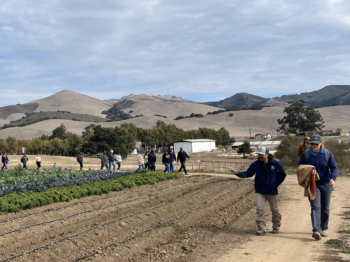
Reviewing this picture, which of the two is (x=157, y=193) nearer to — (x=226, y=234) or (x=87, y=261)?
(x=226, y=234)

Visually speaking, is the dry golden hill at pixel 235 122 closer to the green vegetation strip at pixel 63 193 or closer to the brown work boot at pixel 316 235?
the green vegetation strip at pixel 63 193

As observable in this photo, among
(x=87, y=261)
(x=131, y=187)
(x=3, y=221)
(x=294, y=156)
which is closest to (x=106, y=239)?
(x=87, y=261)

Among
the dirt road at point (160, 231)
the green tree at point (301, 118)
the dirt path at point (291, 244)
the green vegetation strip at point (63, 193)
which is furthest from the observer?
the green tree at point (301, 118)

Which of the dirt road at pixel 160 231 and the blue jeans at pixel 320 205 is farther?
the blue jeans at pixel 320 205

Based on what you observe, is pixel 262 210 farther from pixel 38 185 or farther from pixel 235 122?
pixel 235 122

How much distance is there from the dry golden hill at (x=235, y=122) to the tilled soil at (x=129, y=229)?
135721mm

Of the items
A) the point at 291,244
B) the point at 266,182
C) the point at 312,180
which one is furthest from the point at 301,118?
the point at 291,244

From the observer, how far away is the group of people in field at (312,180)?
302 inches

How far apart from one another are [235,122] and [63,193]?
166932mm

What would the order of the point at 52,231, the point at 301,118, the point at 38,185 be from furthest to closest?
the point at 301,118 < the point at 38,185 < the point at 52,231

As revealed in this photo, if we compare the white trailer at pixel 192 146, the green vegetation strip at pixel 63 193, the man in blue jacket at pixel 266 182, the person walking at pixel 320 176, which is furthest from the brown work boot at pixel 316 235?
the white trailer at pixel 192 146

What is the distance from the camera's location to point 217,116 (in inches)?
7539

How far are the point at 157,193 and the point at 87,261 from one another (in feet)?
29.2

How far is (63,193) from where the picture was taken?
14.1m
